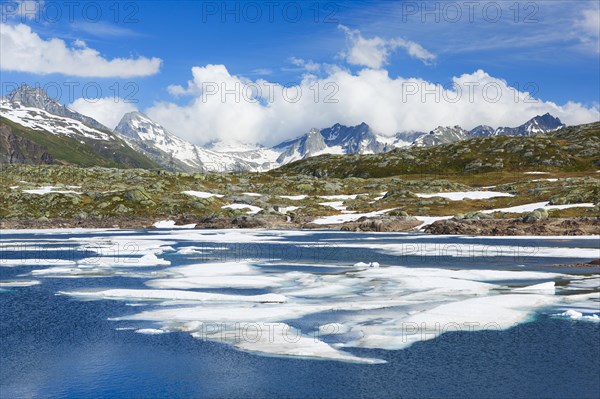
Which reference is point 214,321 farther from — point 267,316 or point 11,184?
point 11,184

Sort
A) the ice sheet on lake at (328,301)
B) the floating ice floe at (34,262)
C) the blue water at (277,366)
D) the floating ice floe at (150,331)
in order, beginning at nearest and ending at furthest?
the blue water at (277,366) < the ice sheet on lake at (328,301) < the floating ice floe at (150,331) < the floating ice floe at (34,262)

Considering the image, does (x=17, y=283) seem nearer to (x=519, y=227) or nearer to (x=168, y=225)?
(x=519, y=227)

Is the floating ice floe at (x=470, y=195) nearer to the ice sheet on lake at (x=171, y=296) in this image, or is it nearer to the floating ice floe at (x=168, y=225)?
the floating ice floe at (x=168, y=225)

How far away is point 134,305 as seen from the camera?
34312mm

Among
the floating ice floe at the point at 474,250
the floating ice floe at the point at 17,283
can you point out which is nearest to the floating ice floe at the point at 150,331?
the floating ice floe at the point at 17,283

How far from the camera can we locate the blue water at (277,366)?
1906 centimetres

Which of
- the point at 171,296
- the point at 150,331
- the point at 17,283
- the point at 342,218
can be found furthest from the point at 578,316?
the point at 342,218

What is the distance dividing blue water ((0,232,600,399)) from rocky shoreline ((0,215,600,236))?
200 feet

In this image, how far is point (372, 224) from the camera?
344ft

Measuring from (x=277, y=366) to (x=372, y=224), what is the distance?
84.4 metres

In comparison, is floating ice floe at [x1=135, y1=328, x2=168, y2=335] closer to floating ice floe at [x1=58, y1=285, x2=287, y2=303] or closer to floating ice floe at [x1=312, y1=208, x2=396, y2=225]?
floating ice floe at [x1=58, y1=285, x2=287, y2=303]

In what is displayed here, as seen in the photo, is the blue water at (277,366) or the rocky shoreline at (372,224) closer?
the blue water at (277,366)

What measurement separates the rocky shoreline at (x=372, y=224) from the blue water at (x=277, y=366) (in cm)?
6087

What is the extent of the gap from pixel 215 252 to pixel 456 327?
1713 inches
